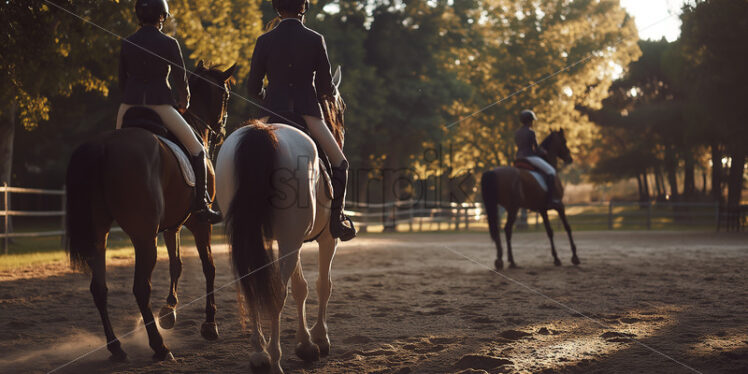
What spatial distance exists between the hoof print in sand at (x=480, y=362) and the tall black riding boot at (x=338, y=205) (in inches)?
52.1

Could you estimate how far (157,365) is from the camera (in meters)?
4.69

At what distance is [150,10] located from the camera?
5.71 metres

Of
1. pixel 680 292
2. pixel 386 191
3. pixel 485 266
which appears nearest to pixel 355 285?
pixel 485 266

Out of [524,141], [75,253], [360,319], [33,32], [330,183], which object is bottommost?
[360,319]

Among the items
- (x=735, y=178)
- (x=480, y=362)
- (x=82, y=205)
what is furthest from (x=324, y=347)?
(x=735, y=178)

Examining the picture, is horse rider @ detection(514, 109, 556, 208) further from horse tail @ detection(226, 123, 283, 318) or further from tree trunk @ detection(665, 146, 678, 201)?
tree trunk @ detection(665, 146, 678, 201)

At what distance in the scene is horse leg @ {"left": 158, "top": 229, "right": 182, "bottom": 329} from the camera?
604cm

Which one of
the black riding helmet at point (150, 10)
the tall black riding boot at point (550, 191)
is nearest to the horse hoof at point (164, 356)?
the black riding helmet at point (150, 10)

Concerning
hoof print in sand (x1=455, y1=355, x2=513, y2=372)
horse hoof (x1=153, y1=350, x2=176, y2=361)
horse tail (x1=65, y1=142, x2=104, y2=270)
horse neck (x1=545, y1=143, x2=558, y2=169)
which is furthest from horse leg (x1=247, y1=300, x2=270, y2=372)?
horse neck (x1=545, y1=143, x2=558, y2=169)

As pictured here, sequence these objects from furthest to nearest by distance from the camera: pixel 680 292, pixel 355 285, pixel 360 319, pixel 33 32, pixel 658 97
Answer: pixel 658 97 → pixel 33 32 → pixel 355 285 → pixel 680 292 → pixel 360 319

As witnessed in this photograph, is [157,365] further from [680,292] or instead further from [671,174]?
[671,174]

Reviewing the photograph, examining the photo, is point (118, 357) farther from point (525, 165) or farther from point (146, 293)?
point (525, 165)

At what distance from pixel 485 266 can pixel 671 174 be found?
1357 inches

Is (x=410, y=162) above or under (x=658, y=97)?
under
